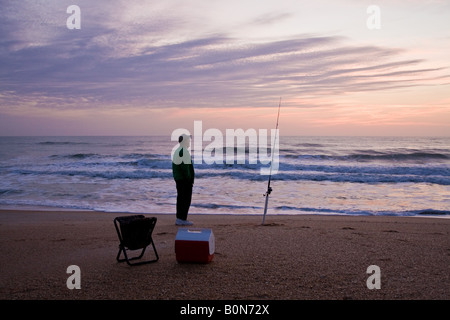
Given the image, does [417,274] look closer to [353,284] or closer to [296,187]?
[353,284]

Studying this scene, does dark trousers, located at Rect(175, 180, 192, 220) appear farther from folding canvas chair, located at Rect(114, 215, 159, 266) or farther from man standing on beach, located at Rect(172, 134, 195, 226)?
folding canvas chair, located at Rect(114, 215, 159, 266)

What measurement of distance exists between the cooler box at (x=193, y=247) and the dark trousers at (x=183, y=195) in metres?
2.61

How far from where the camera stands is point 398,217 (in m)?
9.66

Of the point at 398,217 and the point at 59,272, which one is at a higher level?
the point at 59,272

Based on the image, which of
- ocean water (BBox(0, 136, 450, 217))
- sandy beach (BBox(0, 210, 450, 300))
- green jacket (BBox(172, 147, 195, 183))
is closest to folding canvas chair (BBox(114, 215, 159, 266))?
sandy beach (BBox(0, 210, 450, 300))

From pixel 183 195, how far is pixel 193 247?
2819 millimetres

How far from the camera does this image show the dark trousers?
7225mm

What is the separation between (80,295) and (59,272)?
882mm

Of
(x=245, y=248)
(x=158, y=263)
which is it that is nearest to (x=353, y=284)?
(x=245, y=248)

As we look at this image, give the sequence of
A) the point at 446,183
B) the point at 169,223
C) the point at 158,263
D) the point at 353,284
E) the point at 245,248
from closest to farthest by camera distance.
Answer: the point at 353,284, the point at 158,263, the point at 245,248, the point at 169,223, the point at 446,183

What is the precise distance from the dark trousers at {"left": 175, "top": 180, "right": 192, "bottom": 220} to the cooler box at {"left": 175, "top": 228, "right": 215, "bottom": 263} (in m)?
2.61

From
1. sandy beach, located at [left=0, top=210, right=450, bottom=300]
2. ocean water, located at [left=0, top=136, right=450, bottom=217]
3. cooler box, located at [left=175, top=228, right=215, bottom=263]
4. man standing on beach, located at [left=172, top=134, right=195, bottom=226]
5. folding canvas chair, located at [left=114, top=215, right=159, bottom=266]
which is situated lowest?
ocean water, located at [left=0, top=136, right=450, bottom=217]

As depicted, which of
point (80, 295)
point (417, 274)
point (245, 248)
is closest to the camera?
point (80, 295)
